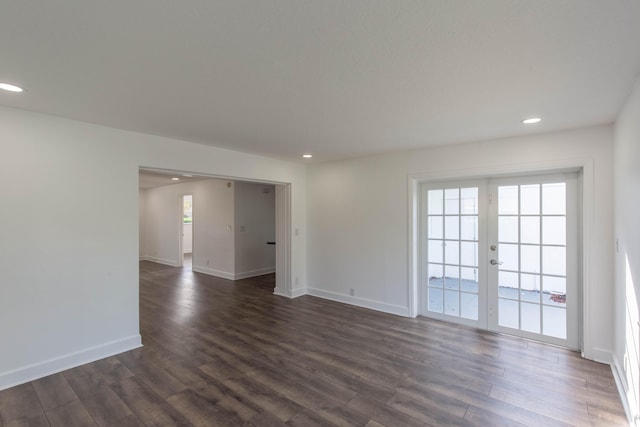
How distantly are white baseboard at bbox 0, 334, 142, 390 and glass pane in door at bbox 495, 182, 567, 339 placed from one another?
4539 millimetres

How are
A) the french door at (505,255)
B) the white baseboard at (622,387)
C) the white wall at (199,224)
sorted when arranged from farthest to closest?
the white wall at (199,224), the french door at (505,255), the white baseboard at (622,387)

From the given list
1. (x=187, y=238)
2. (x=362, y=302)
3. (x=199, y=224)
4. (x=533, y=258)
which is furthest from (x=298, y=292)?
(x=187, y=238)

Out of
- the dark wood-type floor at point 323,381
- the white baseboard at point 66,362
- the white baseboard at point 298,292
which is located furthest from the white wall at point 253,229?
the white baseboard at point 66,362

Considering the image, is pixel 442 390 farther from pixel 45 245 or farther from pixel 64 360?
pixel 45 245

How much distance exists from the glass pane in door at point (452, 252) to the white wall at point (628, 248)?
143 centimetres

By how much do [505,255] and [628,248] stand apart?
1.53m

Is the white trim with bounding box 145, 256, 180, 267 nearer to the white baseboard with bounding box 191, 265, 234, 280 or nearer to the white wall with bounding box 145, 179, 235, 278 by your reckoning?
the white wall with bounding box 145, 179, 235, 278

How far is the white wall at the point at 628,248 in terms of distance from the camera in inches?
82.8

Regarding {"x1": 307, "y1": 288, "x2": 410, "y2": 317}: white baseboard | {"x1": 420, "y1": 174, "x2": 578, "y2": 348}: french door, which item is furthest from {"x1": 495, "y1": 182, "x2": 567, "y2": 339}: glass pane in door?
{"x1": 307, "y1": 288, "x2": 410, "y2": 317}: white baseboard

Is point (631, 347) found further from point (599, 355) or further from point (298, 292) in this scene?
point (298, 292)

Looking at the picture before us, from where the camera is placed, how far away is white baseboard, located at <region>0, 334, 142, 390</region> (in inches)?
Result: 106

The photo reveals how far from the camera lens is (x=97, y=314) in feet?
10.6

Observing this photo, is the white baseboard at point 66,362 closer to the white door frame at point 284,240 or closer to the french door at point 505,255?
the white door frame at point 284,240

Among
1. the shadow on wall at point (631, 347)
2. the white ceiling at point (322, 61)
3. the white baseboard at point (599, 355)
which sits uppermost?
the white ceiling at point (322, 61)
